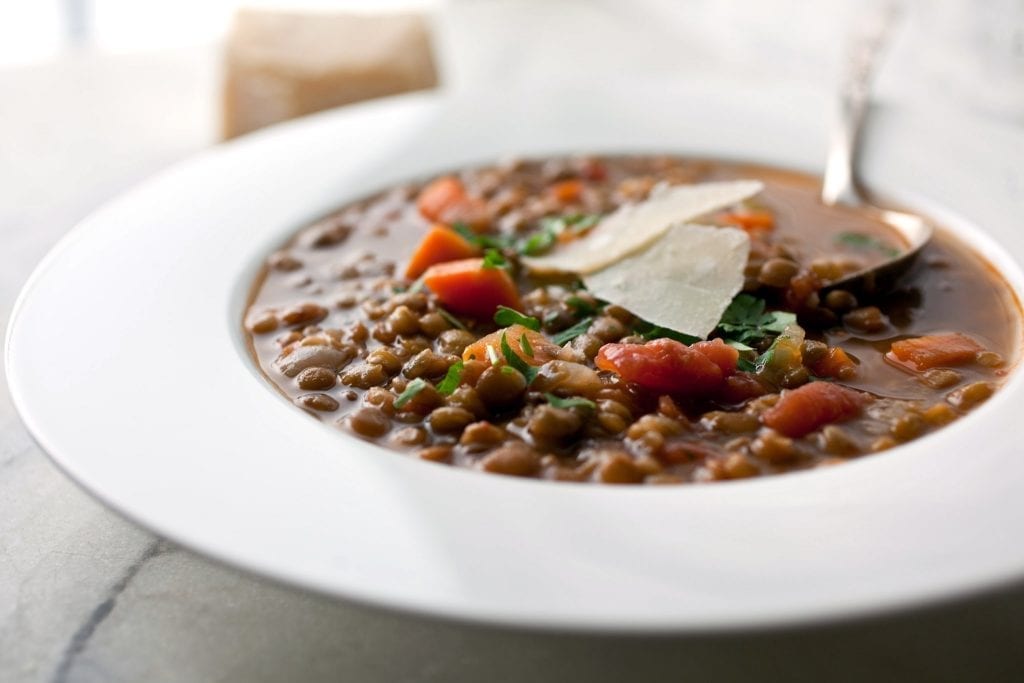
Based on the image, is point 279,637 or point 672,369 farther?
point 672,369

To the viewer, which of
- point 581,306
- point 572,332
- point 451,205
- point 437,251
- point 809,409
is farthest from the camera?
point 451,205

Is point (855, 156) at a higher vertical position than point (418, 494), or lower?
higher

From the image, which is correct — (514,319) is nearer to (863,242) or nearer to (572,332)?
(572,332)

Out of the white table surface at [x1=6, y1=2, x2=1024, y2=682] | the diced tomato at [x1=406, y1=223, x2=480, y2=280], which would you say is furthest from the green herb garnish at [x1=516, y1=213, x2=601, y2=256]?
the white table surface at [x1=6, y1=2, x2=1024, y2=682]

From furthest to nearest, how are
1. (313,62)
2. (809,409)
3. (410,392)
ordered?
(313,62)
(410,392)
(809,409)

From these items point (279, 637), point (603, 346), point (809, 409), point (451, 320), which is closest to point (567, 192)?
point (451, 320)

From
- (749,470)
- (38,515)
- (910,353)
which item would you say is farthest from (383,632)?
(910,353)
